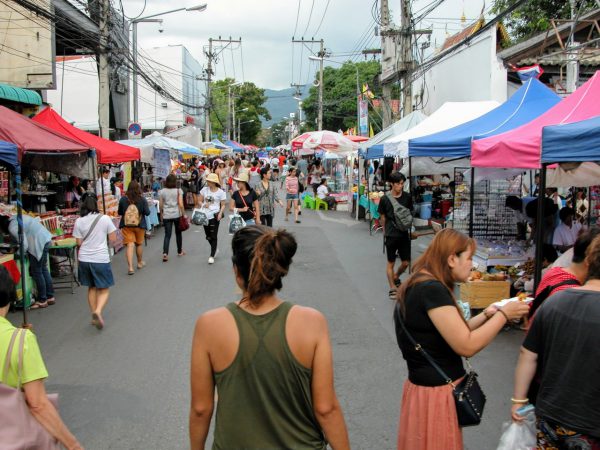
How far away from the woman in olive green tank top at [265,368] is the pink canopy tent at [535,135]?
4603 millimetres

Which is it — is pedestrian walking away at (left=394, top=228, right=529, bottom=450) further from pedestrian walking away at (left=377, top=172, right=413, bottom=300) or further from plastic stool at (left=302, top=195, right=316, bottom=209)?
plastic stool at (left=302, top=195, right=316, bottom=209)

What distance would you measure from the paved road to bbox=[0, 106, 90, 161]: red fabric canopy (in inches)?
90.5

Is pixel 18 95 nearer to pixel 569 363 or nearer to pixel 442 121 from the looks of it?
pixel 442 121

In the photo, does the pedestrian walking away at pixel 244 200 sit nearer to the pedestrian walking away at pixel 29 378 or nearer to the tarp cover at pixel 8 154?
the tarp cover at pixel 8 154

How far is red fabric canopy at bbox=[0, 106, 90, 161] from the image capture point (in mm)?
7938

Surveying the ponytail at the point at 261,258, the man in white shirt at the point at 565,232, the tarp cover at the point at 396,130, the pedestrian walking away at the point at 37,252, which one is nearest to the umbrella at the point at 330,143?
the tarp cover at the point at 396,130

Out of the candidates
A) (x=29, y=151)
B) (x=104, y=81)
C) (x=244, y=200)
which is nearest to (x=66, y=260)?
(x=29, y=151)

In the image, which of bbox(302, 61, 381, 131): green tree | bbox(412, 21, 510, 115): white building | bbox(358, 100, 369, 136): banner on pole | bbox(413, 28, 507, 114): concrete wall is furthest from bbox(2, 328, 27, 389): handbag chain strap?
bbox(302, 61, 381, 131): green tree

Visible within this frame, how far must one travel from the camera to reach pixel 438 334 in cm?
298

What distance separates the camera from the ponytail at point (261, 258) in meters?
2.39

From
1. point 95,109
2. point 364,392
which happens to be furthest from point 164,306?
point 95,109

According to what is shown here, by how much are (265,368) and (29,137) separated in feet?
24.4

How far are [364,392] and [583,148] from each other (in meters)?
2.86

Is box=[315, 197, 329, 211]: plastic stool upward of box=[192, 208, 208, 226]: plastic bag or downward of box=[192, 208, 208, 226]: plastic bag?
downward
